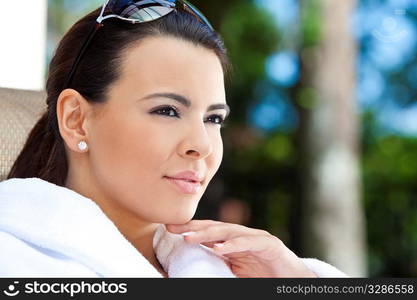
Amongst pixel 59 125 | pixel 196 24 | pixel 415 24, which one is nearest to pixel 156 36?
pixel 196 24

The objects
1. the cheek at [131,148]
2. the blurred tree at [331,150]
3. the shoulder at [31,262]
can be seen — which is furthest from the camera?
the blurred tree at [331,150]

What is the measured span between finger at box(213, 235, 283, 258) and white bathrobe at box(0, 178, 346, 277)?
143mm

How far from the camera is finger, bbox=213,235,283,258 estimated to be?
51.6 inches

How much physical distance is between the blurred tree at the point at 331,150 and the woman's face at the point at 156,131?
3.91 metres

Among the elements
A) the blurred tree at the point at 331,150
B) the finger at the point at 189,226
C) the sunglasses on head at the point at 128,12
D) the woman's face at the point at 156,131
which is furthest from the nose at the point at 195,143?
the blurred tree at the point at 331,150

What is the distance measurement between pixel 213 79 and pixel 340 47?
414 cm

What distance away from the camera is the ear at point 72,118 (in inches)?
53.9

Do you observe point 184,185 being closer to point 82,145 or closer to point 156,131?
point 156,131

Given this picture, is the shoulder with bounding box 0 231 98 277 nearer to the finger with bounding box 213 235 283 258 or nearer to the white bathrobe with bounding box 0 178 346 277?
the white bathrobe with bounding box 0 178 346 277

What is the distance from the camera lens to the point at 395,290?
4.59 ft

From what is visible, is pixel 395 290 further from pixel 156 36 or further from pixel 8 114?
pixel 8 114

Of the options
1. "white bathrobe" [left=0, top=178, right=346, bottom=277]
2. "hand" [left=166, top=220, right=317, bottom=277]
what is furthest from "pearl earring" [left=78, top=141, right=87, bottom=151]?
"hand" [left=166, top=220, right=317, bottom=277]

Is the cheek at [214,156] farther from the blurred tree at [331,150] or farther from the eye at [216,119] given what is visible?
the blurred tree at [331,150]

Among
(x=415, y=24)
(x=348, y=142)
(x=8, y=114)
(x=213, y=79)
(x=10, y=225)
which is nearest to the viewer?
(x=10, y=225)
